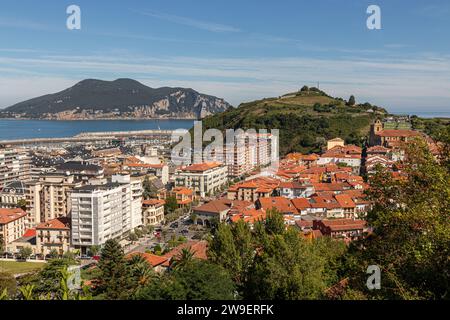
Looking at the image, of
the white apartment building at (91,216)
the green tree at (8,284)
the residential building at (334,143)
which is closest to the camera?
the green tree at (8,284)

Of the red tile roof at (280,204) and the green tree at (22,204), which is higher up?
the red tile roof at (280,204)

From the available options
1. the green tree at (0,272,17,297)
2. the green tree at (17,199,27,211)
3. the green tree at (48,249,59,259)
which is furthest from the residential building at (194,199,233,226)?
the green tree at (0,272,17,297)

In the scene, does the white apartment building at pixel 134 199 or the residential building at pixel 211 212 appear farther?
the residential building at pixel 211 212

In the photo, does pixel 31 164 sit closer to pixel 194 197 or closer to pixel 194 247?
pixel 194 197

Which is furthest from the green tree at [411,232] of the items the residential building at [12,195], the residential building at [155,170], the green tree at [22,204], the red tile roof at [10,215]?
the residential building at [155,170]

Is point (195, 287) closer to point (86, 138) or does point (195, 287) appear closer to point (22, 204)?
point (22, 204)

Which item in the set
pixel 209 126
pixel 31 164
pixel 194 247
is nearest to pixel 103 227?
pixel 194 247

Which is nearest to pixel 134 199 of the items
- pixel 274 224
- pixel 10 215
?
pixel 10 215

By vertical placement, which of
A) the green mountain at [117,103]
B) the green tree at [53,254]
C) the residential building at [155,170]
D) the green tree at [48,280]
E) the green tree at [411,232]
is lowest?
the green tree at [53,254]

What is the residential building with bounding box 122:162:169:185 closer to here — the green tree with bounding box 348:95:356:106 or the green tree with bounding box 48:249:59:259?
the green tree with bounding box 48:249:59:259

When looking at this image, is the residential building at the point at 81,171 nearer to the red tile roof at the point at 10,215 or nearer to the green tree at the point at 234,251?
the red tile roof at the point at 10,215
